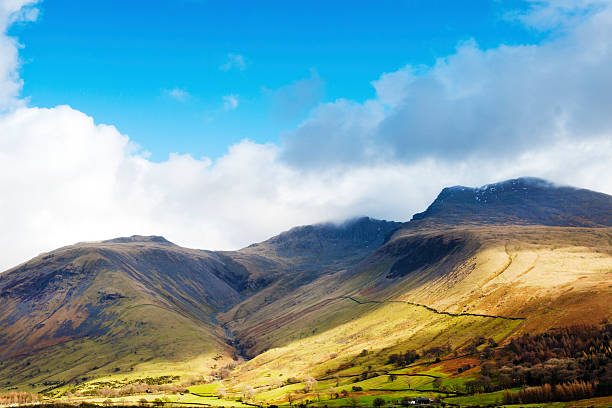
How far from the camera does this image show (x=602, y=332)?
14050 cm

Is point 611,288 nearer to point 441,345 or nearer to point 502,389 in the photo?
point 441,345

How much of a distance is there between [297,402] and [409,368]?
4839cm

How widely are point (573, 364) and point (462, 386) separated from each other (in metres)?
32.0

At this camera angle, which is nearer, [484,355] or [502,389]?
[502,389]

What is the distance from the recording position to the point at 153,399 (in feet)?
648

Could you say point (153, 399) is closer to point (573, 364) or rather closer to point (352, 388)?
point (352, 388)

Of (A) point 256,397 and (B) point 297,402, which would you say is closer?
(B) point 297,402

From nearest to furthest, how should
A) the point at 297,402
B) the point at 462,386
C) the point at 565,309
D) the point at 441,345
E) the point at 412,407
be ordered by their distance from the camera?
Answer: the point at 412,407 → the point at 462,386 → the point at 297,402 → the point at 565,309 → the point at 441,345

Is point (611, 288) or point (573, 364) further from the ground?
point (611, 288)

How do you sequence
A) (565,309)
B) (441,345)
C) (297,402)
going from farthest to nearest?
(441,345) < (565,309) < (297,402)

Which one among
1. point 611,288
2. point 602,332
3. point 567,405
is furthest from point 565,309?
point 567,405

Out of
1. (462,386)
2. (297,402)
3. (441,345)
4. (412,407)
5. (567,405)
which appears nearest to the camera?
(567,405)

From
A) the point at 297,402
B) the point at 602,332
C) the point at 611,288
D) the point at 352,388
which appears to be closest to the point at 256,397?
the point at 297,402

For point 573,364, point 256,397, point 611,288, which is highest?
point 611,288
